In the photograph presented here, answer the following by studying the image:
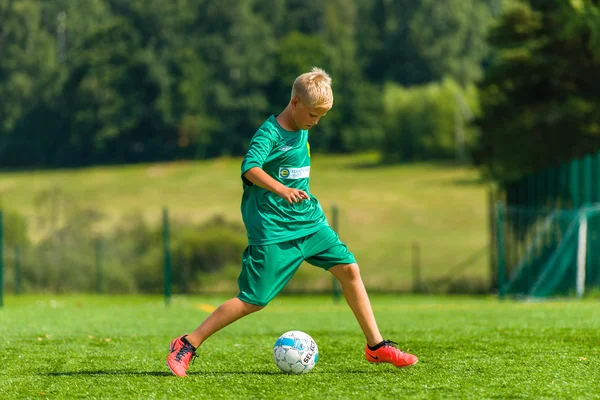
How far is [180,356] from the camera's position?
219 inches

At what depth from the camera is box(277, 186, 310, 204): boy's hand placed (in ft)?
17.1

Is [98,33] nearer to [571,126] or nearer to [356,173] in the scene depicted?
[356,173]

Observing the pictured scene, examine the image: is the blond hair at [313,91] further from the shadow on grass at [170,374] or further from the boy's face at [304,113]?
the shadow on grass at [170,374]

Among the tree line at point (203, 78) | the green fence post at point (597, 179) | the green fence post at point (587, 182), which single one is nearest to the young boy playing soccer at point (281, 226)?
the green fence post at point (597, 179)

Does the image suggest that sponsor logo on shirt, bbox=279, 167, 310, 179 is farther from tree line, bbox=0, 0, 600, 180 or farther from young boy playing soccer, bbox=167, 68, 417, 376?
tree line, bbox=0, 0, 600, 180

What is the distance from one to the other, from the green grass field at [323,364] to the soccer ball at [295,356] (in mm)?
69

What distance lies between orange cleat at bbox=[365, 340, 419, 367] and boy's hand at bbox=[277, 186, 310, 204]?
1.03 metres

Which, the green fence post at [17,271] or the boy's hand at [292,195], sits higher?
the boy's hand at [292,195]

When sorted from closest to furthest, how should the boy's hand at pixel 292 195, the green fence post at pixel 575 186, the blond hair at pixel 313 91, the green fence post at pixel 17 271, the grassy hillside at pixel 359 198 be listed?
1. the boy's hand at pixel 292 195
2. the blond hair at pixel 313 91
3. the green fence post at pixel 575 186
4. the green fence post at pixel 17 271
5. the grassy hillside at pixel 359 198

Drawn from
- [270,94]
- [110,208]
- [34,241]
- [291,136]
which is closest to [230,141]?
[270,94]

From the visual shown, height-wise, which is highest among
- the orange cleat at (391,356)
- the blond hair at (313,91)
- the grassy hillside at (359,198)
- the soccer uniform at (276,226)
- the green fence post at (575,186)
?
the blond hair at (313,91)

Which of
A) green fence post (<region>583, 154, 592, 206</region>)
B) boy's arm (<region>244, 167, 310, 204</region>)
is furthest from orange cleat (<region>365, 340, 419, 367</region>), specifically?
green fence post (<region>583, 154, 592, 206</region>)

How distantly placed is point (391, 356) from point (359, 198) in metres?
54.7

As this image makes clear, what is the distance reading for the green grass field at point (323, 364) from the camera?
4938 millimetres
